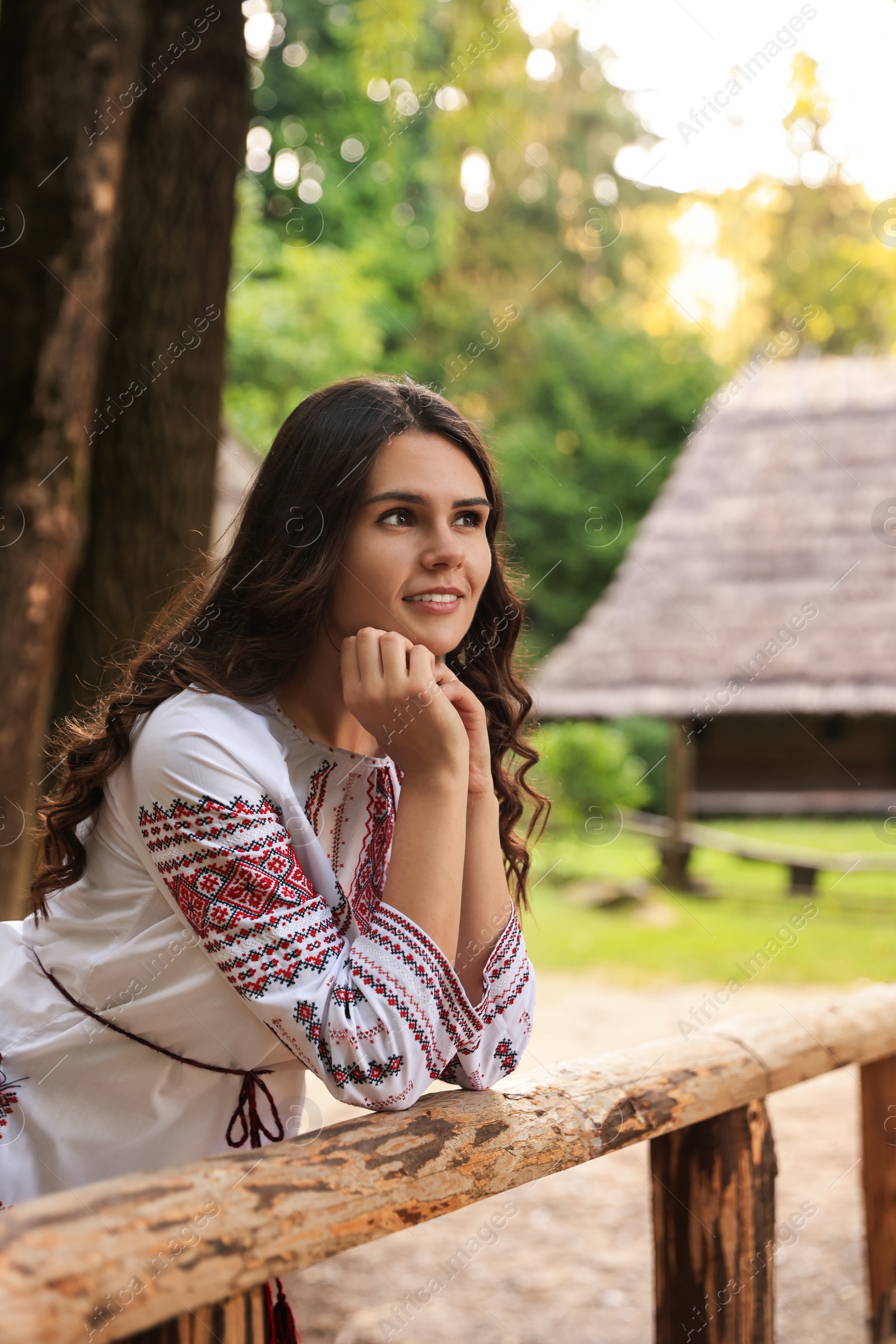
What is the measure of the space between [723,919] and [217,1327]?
9.50 meters

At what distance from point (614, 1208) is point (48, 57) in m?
4.44

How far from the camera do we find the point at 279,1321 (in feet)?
5.22

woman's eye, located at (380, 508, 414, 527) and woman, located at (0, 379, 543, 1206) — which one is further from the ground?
woman's eye, located at (380, 508, 414, 527)

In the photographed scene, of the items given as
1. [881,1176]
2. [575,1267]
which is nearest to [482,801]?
[881,1176]

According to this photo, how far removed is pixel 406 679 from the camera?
1.57 metres

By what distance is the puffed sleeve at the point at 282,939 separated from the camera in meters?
1.37

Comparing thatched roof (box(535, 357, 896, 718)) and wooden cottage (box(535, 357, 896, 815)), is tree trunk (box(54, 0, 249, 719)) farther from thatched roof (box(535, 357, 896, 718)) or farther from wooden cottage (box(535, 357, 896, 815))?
wooden cottage (box(535, 357, 896, 815))

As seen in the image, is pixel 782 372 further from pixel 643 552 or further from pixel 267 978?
pixel 267 978

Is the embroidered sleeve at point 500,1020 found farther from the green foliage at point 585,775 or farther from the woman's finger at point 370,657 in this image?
the green foliage at point 585,775

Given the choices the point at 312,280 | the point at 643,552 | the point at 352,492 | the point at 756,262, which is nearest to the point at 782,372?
the point at 643,552

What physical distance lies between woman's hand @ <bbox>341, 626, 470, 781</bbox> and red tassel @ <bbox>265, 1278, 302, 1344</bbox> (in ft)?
2.39

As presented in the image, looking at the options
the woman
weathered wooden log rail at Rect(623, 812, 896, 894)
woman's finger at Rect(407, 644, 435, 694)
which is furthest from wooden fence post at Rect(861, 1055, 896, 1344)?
weathered wooden log rail at Rect(623, 812, 896, 894)

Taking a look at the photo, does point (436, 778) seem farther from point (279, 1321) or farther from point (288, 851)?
point (279, 1321)

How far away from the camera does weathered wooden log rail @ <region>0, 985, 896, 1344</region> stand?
3.40ft
